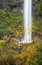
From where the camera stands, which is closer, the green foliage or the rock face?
the green foliage

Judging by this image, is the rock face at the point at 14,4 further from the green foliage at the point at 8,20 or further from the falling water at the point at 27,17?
the falling water at the point at 27,17

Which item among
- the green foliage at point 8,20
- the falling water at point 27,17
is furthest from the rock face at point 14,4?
the falling water at point 27,17

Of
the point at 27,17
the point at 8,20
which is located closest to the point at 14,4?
the point at 8,20

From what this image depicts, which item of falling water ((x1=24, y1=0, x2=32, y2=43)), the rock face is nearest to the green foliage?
the rock face

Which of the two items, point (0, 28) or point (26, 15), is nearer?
point (26, 15)

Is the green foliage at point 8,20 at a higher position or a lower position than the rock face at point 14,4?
lower

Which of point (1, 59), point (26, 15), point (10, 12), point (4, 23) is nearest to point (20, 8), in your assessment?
point (10, 12)

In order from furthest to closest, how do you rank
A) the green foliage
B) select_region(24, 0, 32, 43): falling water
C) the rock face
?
the rock face
the green foliage
select_region(24, 0, 32, 43): falling water

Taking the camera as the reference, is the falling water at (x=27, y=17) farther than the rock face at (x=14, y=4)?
No

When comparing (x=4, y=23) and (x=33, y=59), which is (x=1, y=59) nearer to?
(x=33, y=59)

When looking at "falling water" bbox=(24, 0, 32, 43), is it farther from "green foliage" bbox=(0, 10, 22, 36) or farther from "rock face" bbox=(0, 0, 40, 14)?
"rock face" bbox=(0, 0, 40, 14)

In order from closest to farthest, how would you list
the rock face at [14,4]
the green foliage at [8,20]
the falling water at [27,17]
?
the falling water at [27,17], the green foliage at [8,20], the rock face at [14,4]
